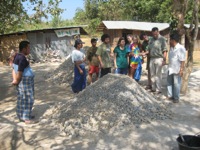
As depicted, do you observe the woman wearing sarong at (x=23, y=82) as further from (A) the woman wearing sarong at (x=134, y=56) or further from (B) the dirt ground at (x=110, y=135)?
(A) the woman wearing sarong at (x=134, y=56)

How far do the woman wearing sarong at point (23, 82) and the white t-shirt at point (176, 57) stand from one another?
3156 millimetres

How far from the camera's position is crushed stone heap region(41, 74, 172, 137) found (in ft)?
17.4

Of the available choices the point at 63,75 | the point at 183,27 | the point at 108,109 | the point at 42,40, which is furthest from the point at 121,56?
the point at 42,40

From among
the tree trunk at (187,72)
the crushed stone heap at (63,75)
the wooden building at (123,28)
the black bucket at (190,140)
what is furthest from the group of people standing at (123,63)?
the wooden building at (123,28)

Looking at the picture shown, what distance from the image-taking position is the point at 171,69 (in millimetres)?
6707

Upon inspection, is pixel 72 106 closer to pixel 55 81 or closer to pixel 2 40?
pixel 55 81

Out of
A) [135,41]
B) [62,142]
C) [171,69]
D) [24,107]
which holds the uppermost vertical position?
[135,41]

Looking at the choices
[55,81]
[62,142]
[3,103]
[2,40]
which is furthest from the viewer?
[2,40]

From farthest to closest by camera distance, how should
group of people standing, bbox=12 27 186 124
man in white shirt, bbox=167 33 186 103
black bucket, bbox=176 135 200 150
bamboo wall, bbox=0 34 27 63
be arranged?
bamboo wall, bbox=0 34 27 63 → man in white shirt, bbox=167 33 186 103 → group of people standing, bbox=12 27 186 124 → black bucket, bbox=176 135 200 150

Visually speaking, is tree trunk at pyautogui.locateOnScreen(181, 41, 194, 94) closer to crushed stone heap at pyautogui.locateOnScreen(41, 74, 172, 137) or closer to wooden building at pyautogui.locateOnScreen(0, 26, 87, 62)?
crushed stone heap at pyautogui.locateOnScreen(41, 74, 172, 137)

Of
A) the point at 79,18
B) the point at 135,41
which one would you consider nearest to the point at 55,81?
the point at 135,41

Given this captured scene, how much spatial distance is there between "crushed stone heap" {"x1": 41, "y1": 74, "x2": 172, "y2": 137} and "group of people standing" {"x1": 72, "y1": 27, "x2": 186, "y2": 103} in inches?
35.6

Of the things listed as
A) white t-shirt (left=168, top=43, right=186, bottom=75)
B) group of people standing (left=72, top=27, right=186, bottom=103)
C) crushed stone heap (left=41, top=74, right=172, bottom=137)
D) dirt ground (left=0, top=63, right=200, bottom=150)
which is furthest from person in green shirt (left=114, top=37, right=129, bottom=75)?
dirt ground (left=0, top=63, right=200, bottom=150)

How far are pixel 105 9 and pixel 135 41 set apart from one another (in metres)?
26.2
